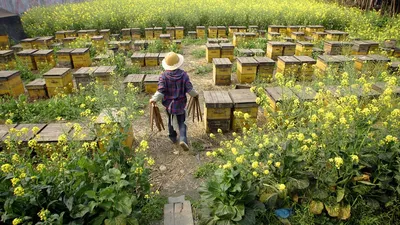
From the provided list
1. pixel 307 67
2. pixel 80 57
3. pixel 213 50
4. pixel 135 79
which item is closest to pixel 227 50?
pixel 213 50

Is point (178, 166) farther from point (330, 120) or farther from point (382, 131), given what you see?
point (382, 131)

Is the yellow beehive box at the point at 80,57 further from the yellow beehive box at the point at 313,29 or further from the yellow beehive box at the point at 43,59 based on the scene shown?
the yellow beehive box at the point at 313,29

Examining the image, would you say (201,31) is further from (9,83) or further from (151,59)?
(9,83)

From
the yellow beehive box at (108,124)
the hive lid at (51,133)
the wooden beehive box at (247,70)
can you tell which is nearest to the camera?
the yellow beehive box at (108,124)

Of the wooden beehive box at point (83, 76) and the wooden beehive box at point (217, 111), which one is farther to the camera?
the wooden beehive box at point (83, 76)

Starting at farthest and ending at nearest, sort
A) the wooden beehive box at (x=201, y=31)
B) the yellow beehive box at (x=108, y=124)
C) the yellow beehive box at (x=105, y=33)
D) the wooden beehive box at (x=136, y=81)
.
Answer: the wooden beehive box at (x=201, y=31), the yellow beehive box at (x=105, y=33), the wooden beehive box at (x=136, y=81), the yellow beehive box at (x=108, y=124)

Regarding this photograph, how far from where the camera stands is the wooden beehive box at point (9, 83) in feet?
19.4

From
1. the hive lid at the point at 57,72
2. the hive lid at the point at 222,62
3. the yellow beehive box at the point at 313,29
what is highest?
the yellow beehive box at the point at 313,29

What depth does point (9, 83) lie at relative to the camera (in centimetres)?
602

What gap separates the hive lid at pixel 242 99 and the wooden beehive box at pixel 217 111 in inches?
3.7

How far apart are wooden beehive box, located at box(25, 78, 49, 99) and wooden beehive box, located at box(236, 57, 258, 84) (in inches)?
194

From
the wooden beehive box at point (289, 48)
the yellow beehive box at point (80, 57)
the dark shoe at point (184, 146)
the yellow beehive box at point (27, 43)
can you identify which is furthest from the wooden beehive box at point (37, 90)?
the wooden beehive box at point (289, 48)

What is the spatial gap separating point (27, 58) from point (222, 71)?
240 inches

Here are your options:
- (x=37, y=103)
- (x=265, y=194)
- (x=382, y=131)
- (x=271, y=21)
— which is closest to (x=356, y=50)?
(x=271, y=21)
